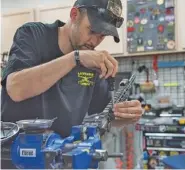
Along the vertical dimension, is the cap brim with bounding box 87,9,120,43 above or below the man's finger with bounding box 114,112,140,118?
above

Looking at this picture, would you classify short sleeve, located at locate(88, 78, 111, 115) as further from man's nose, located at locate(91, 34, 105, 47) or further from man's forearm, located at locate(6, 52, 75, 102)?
man's forearm, located at locate(6, 52, 75, 102)

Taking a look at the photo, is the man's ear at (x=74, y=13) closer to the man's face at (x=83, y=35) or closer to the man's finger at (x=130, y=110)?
the man's face at (x=83, y=35)

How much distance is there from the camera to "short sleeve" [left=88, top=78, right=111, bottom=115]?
4.14 ft

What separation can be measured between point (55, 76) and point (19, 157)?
336 mm

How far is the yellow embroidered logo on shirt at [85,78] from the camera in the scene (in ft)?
4.00

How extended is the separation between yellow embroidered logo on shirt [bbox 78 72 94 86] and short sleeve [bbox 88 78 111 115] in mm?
45

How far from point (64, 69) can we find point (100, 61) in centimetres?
13

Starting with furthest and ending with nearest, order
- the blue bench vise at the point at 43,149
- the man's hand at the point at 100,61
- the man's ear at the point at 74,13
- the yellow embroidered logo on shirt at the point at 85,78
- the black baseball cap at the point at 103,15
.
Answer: the yellow embroidered logo on shirt at the point at 85,78
the man's ear at the point at 74,13
the black baseball cap at the point at 103,15
the man's hand at the point at 100,61
the blue bench vise at the point at 43,149

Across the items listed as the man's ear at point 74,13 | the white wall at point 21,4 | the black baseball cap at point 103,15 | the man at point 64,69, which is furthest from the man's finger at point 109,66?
the white wall at point 21,4

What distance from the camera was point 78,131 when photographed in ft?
2.21

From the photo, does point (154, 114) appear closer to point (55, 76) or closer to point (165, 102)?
point (165, 102)

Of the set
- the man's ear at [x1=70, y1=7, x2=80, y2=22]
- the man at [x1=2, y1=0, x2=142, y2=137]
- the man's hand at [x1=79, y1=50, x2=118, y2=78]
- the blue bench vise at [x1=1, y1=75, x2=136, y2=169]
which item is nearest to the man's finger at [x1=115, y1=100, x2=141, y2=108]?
the man at [x1=2, y1=0, x2=142, y2=137]

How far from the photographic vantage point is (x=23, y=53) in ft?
3.25

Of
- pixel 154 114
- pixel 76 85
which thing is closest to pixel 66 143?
pixel 76 85
